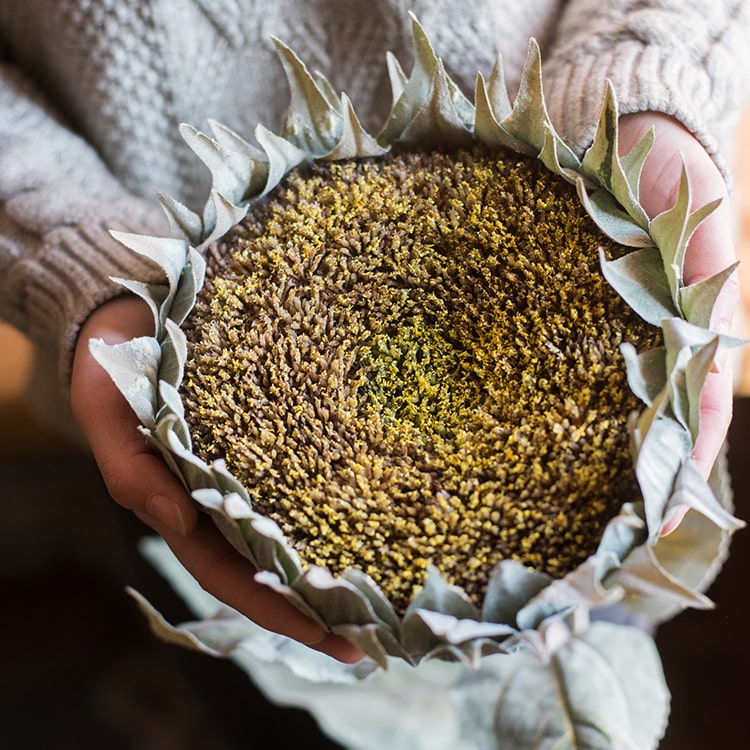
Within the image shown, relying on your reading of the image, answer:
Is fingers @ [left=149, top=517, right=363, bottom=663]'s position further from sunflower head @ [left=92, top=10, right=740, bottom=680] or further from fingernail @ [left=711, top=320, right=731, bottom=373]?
fingernail @ [left=711, top=320, right=731, bottom=373]

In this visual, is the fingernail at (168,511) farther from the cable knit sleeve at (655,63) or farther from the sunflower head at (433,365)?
the cable knit sleeve at (655,63)

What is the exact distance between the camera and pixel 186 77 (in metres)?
0.54

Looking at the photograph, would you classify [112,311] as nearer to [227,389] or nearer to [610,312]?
[227,389]

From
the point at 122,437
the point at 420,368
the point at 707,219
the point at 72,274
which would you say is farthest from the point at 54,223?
the point at 707,219

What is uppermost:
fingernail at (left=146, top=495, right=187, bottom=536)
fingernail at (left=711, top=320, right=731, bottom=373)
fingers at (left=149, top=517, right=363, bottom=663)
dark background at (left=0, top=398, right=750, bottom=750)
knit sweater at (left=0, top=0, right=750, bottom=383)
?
knit sweater at (left=0, top=0, right=750, bottom=383)

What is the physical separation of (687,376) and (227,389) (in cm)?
19

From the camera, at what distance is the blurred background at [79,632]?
81 centimetres

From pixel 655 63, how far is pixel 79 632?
90 centimetres

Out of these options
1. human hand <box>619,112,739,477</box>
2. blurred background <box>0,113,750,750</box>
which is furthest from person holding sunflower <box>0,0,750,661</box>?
blurred background <box>0,113,750,750</box>

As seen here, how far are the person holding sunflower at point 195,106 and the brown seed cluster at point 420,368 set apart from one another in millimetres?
73

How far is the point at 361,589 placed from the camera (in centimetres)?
33

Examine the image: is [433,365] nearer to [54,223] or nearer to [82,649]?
[54,223]

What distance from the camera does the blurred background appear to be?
31.8 inches

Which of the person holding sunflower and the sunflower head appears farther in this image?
the person holding sunflower
